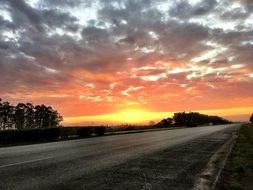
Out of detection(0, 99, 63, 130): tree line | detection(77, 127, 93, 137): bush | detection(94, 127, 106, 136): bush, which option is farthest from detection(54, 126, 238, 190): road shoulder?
detection(0, 99, 63, 130): tree line

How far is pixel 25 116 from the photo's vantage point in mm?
120562

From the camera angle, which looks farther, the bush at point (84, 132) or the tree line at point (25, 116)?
the tree line at point (25, 116)

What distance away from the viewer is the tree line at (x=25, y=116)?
114 metres

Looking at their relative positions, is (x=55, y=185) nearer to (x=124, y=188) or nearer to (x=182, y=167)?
(x=124, y=188)

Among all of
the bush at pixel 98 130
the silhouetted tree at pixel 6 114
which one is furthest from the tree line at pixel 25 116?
the bush at pixel 98 130

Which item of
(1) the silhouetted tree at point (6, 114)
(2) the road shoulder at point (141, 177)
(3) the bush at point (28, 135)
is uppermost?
(1) the silhouetted tree at point (6, 114)

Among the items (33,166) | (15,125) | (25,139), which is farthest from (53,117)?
(33,166)

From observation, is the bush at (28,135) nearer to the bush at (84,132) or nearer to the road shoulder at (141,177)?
the bush at (84,132)

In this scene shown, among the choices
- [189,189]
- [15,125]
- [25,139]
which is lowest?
[189,189]

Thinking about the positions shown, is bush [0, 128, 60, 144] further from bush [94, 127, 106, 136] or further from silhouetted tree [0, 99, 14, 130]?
silhouetted tree [0, 99, 14, 130]

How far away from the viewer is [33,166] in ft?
38.5

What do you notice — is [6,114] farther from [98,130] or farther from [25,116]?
[98,130]

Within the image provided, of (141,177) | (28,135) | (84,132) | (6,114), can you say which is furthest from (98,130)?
(6,114)

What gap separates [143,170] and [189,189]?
9.76ft
